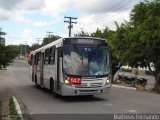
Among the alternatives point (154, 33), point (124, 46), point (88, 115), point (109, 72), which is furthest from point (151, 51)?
point (88, 115)

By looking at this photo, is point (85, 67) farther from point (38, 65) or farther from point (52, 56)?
point (38, 65)

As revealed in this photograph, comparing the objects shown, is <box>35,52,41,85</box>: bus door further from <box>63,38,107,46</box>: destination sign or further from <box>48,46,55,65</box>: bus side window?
<box>63,38,107,46</box>: destination sign

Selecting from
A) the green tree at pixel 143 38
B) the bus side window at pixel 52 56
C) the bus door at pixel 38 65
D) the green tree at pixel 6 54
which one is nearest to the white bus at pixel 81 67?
the bus side window at pixel 52 56

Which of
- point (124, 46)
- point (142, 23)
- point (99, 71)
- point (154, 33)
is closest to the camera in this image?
point (99, 71)

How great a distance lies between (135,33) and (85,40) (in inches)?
407

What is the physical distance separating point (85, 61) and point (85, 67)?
301 mm

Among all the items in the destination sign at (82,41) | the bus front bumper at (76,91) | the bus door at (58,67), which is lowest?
the bus front bumper at (76,91)

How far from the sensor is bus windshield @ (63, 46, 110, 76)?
1906 cm

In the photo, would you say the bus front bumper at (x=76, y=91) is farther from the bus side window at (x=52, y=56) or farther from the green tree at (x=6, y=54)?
the green tree at (x=6, y=54)

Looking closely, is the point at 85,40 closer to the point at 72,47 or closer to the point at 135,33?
the point at 72,47

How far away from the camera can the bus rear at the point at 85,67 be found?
18906 millimetres

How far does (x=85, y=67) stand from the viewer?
1916cm

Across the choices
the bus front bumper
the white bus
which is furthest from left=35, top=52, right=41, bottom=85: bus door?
the bus front bumper

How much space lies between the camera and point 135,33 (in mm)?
29266
